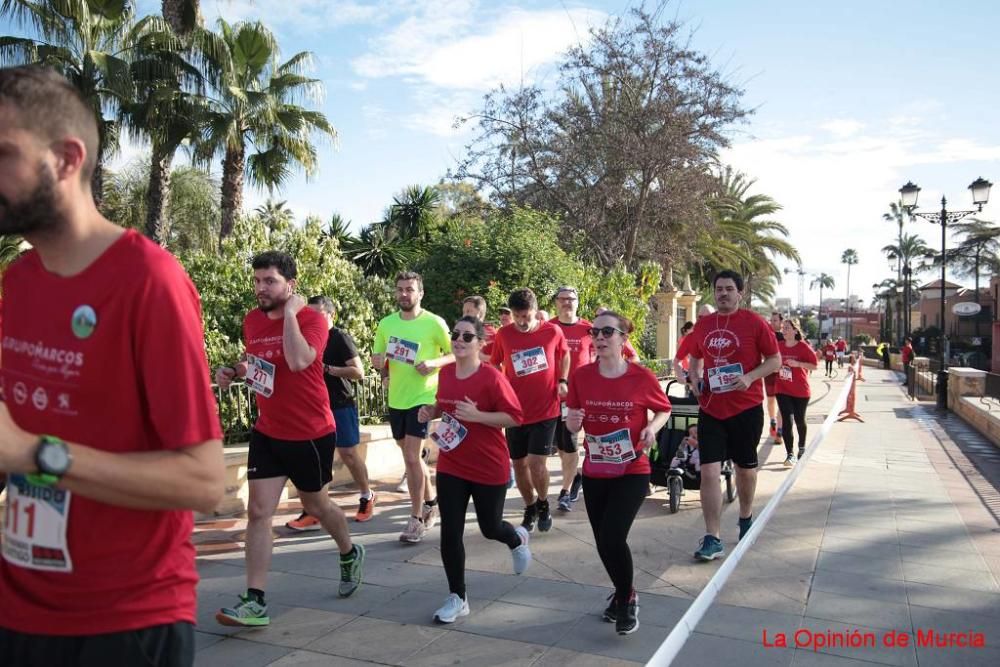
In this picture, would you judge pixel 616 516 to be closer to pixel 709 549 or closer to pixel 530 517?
pixel 709 549

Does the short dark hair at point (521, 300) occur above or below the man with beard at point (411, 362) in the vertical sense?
above

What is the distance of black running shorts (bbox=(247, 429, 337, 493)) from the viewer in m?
4.80

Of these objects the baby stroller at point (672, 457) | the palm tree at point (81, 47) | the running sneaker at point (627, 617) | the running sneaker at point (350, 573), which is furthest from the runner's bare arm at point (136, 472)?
the palm tree at point (81, 47)

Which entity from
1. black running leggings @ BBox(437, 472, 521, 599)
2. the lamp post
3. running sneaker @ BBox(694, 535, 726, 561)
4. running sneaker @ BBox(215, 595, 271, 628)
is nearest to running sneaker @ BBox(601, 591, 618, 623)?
black running leggings @ BBox(437, 472, 521, 599)

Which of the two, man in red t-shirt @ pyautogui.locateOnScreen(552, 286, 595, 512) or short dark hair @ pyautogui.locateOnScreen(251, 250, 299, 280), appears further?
man in red t-shirt @ pyautogui.locateOnScreen(552, 286, 595, 512)

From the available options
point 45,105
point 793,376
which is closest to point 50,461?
point 45,105

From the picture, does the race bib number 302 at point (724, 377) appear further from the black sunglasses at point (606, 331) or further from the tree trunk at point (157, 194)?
the tree trunk at point (157, 194)

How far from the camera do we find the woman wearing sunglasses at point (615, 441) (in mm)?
4590

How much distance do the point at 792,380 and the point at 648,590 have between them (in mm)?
5694

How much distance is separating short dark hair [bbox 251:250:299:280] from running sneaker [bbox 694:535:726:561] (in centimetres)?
362

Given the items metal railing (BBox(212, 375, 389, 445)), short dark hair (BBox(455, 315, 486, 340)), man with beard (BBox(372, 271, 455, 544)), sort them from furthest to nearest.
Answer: metal railing (BBox(212, 375, 389, 445)), man with beard (BBox(372, 271, 455, 544)), short dark hair (BBox(455, 315, 486, 340))

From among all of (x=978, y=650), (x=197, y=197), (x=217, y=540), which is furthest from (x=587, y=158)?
(x=978, y=650)

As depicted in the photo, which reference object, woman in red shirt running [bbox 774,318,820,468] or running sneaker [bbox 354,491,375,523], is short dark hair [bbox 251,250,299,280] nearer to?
running sneaker [bbox 354,491,375,523]

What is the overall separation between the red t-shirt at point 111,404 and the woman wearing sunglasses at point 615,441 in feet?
10.6
